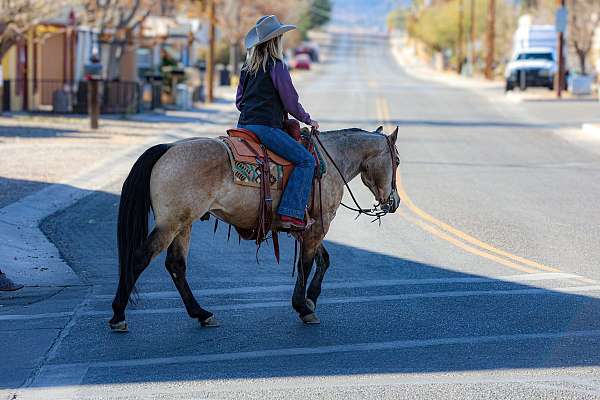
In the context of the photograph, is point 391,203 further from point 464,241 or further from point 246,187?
point 464,241

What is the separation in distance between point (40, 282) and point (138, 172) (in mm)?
2696

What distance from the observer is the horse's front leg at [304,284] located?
338 inches

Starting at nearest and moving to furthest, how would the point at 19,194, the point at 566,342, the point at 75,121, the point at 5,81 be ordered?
the point at 566,342, the point at 19,194, the point at 75,121, the point at 5,81

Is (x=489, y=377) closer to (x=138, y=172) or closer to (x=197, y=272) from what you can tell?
(x=138, y=172)

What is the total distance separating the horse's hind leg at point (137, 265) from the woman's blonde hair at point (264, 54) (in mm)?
1465

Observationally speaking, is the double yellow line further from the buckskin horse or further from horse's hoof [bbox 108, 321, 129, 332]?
horse's hoof [bbox 108, 321, 129, 332]

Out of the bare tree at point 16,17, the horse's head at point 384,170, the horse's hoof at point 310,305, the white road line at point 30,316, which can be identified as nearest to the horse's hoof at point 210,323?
the horse's hoof at point 310,305

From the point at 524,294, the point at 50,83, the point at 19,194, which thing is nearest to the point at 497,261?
the point at 524,294

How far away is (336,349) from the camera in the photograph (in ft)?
25.6

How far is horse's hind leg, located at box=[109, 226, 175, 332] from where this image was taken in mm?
8188

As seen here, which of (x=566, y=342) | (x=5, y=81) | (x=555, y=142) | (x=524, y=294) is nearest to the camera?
(x=566, y=342)

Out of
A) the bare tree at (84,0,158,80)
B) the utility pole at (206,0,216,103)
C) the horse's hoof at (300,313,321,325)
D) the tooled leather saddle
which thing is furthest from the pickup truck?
the horse's hoof at (300,313,321,325)

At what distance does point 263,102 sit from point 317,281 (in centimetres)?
146

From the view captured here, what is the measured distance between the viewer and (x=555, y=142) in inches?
1133
